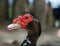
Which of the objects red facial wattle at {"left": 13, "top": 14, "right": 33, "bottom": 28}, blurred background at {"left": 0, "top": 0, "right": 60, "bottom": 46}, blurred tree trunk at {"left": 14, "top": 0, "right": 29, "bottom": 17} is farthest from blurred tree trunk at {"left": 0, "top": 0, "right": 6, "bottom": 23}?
red facial wattle at {"left": 13, "top": 14, "right": 33, "bottom": 28}

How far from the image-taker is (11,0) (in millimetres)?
3877

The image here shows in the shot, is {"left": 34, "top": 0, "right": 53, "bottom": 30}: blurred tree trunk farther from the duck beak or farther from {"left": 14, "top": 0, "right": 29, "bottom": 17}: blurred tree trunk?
the duck beak

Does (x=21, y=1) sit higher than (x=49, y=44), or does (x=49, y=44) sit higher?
(x=21, y=1)

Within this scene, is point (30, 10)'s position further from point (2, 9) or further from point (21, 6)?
point (2, 9)

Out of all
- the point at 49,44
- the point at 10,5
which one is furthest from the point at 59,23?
the point at 49,44

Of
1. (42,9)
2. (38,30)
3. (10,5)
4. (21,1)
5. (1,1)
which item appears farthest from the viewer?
(10,5)

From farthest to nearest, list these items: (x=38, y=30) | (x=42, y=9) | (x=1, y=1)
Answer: (x=1, y=1), (x=42, y=9), (x=38, y=30)

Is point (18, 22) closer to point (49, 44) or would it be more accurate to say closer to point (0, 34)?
point (49, 44)

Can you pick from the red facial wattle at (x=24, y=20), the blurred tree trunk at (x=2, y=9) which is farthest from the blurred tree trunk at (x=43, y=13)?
the red facial wattle at (x=24, y=20)

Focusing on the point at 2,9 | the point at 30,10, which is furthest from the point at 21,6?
the point at 2,9

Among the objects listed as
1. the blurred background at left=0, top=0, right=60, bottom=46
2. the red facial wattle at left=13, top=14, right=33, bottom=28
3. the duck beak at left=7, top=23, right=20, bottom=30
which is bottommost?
the blurred background at left=0, top=0, right=60, bottom=46

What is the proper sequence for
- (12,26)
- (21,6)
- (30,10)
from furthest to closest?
(21,6) < (30,10) < (12,26)

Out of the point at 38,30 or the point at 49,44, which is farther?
the point at 49,44

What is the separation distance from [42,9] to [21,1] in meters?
0.40
